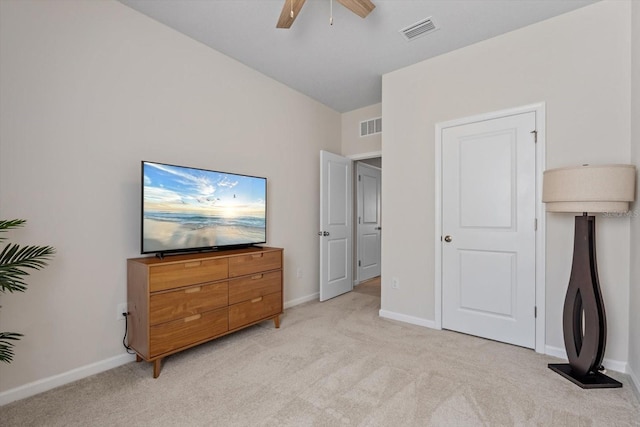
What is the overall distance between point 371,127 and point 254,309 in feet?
9.73

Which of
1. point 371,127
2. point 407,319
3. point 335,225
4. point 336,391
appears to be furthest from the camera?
point 371,127

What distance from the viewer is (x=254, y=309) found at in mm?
2791

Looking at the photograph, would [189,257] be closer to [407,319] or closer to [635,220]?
[407,319]

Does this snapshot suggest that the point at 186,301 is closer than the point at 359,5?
No

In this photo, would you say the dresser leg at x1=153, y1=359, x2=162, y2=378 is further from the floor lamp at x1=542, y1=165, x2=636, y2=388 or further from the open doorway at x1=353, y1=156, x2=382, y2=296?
the open doorway at x1=353, y1=156, x2=382, y2=296

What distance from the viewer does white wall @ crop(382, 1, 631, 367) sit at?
223 cm

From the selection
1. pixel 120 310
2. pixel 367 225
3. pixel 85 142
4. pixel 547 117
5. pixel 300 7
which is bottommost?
pixel 120 310

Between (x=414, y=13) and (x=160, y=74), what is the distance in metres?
2.14

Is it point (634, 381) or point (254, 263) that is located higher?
point (254, 263)

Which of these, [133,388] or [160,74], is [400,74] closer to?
[160,74]

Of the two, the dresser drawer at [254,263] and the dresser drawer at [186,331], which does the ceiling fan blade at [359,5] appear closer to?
the dresser drawer at [254,263]

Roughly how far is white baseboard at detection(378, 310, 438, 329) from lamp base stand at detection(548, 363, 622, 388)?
1042mm

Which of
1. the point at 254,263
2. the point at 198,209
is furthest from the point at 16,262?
the point at 254,263

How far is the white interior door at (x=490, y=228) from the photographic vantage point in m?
2.58
